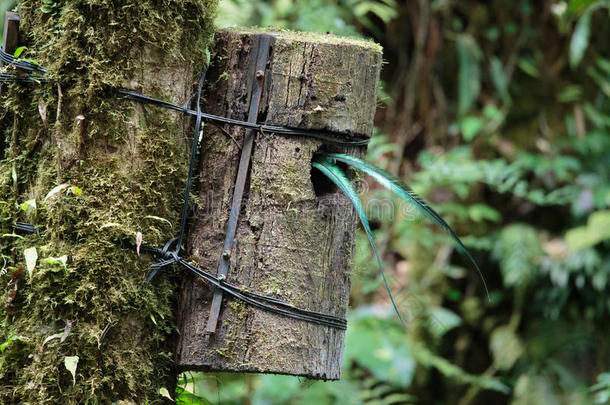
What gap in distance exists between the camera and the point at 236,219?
1934mm

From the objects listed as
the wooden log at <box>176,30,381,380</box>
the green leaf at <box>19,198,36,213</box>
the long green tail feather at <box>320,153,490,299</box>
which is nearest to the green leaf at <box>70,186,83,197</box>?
the green leaf at <box>19,198,36,213</box>

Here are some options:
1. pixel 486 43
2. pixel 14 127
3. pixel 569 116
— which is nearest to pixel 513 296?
pixel 569 116

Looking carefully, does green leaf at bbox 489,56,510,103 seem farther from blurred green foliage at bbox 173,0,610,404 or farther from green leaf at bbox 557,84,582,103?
green leaf at bbox 557,84,582,103

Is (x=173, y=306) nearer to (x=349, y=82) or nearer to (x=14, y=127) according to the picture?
(x=14, y=127)

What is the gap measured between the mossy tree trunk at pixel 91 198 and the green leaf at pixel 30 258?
0.03 metres

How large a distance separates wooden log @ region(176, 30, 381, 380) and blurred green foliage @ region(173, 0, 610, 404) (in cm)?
261

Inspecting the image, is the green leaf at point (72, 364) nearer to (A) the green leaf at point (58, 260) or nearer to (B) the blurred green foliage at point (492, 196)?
(A) the green leaf at point (58, 260)

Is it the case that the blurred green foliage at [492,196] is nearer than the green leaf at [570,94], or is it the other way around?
the blurred green foliage at [492,196]

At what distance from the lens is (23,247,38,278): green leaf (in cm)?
177

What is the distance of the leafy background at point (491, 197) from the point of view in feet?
16.4

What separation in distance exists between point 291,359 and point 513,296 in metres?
4.47

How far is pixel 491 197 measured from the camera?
6137 millimetres

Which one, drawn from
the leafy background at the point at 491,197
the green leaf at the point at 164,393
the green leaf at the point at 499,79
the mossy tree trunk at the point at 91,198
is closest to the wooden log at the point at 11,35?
the mossy tree trunk at the point at 91,198

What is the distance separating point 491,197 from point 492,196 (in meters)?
0.01
